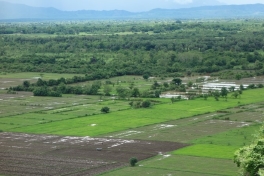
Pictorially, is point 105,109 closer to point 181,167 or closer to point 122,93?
point 122,93

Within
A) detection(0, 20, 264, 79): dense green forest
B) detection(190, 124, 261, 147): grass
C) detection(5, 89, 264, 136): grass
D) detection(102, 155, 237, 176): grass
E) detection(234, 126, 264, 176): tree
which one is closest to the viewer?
detection(234, 126, 264, 176): tree

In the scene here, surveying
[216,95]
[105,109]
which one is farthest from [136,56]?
[105,109]

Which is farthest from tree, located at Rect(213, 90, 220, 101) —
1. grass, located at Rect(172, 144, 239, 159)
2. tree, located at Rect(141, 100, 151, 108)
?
grass, located at Rect(172, 144, 239, 159)

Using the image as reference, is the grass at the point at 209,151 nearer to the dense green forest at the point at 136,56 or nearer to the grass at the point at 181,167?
the grass at the point at 181,167

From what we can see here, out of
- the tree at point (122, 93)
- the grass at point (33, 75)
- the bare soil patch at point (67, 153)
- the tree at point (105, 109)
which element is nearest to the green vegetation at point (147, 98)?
the tree at point (122, 93)

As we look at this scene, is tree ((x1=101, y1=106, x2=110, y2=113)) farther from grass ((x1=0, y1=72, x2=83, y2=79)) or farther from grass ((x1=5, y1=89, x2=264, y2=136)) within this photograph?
grass ((x1=0, y1=72, x2=83, y2=79))
